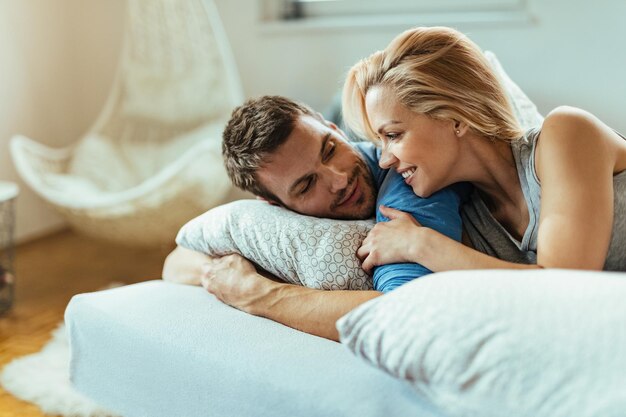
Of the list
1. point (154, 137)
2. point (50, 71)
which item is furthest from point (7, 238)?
point (50, 71)

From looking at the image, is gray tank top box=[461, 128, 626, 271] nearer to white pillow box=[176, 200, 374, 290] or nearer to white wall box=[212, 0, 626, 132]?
white pillow box=[176, 200, 374, 290]

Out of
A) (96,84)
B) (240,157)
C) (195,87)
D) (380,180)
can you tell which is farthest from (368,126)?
(96,84)

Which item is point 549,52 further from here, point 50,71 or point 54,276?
point 50,71

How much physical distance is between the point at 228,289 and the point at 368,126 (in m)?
0.48

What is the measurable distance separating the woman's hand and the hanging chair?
1365 millimetres

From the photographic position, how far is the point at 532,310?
1.11m

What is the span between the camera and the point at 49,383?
228cm

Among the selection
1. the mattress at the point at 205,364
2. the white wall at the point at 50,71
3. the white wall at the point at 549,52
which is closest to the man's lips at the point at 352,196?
the mattress at the point at 205,364

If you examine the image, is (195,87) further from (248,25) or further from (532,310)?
(532,310)

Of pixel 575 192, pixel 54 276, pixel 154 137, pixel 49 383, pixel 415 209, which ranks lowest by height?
pixel 54 276

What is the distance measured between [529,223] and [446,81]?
32 centimetres

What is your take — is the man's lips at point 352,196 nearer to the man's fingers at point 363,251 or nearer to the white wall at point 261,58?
the man's fingers at point 363,251

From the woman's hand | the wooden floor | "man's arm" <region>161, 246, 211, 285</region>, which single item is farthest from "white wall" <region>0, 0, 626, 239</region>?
"man's arm" <region>161, 246, 211, 285</region>

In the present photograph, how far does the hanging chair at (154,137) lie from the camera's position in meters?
2.88
